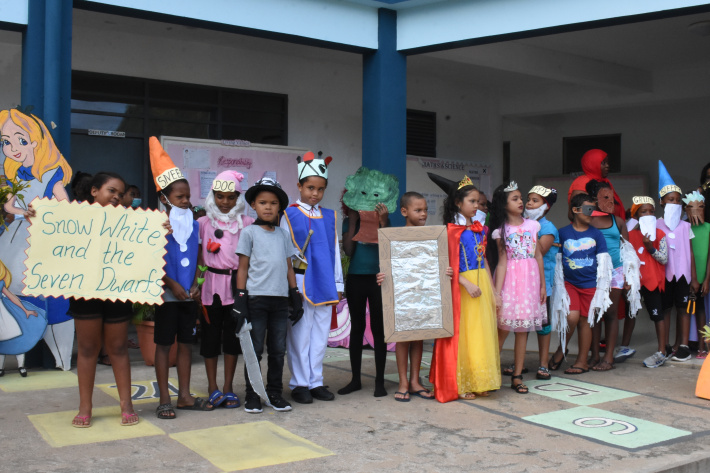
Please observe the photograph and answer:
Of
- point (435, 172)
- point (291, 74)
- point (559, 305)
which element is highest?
point (291, 74)

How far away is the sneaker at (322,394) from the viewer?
5553mm

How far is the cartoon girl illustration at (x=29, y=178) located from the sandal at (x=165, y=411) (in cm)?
224

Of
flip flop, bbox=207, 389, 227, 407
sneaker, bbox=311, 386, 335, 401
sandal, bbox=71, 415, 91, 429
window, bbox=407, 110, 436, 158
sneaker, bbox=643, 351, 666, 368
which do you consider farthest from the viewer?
window, bbox=407, 110, 436, 158

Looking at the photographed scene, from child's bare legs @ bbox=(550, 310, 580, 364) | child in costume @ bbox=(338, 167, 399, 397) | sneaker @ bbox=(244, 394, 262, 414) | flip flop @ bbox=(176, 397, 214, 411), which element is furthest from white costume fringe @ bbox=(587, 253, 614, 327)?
flip flop @ bbox=(176, 397, 214, 411)

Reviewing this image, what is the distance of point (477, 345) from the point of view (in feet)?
18.2

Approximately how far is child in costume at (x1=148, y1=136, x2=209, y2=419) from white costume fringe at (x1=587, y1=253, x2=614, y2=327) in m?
3.58

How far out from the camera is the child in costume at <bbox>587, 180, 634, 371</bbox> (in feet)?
22.5

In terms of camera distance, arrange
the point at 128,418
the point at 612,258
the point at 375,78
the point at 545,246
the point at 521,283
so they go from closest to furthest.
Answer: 1. the point at 128,418
2. the point at 521,283
3. the point at 545,246
4. the point at 612,258
5. the point at 375,78

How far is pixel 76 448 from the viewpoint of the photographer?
13.6 ft

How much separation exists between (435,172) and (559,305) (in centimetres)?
583

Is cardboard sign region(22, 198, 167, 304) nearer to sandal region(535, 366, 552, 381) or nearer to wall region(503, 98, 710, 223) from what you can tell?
sandal region(535, 366, 552, 381)

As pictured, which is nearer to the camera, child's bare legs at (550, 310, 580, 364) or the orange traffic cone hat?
the orange traffic cone hat

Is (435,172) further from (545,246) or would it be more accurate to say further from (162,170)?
(162,170)

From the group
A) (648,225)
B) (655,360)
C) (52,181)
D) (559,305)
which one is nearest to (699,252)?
(648,225)
